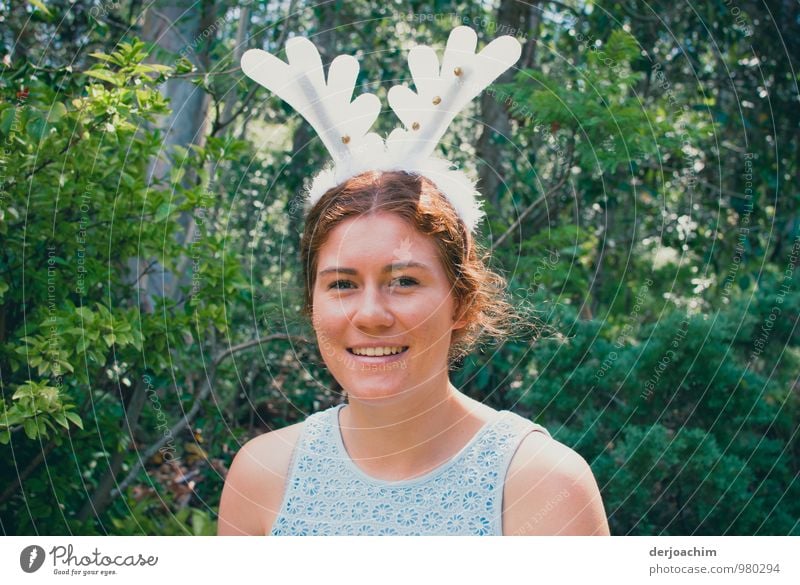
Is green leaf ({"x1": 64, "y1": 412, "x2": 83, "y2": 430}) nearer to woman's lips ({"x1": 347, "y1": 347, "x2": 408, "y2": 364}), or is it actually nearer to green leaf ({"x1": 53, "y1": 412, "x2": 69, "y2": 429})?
green leaf ({"x1": 53, "y1": 412, "x2": 69, "y2": 429})

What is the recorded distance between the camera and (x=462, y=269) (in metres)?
1.93

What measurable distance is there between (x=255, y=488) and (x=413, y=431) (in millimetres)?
429

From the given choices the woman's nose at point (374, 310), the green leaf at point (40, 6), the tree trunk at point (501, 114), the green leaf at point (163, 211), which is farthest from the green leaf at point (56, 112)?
the tree trunk at point (501, 114)

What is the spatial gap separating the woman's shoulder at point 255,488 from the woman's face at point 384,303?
351 mm

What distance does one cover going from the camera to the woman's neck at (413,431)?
1909 millimetres

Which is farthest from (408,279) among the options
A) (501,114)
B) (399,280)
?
(501,114)

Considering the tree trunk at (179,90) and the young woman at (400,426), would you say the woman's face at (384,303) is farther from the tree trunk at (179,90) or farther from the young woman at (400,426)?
the tree trunk at (179,90)

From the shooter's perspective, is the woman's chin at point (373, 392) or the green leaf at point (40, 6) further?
the green leaf at point (40, 6)

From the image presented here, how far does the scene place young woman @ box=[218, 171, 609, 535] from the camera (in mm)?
1805

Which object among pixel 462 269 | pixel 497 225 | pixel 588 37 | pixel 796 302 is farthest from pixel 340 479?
pixel 588 37

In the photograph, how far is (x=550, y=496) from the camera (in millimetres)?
1778

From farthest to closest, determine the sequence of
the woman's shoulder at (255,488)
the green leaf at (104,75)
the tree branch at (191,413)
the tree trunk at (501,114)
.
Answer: the tree trunk at (501,114)
the tree branch at (191,413)
the green leaf at (104,75)
the woman's shoulder at (255,488)

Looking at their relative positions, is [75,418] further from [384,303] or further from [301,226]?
[301,226]
